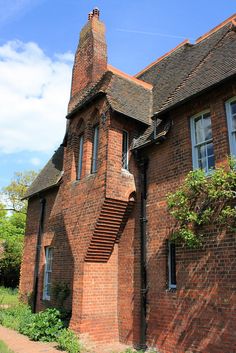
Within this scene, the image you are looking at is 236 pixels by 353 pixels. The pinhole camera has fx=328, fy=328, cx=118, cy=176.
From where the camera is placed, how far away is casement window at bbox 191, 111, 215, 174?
9.07 metres

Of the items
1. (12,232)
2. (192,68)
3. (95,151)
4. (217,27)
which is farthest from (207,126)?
(12,232)

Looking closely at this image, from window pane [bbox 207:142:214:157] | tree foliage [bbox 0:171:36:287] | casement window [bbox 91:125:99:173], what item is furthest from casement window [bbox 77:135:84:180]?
tree foliage [bbox 0:171:36:287]

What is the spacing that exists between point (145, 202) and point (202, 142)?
2.78 metres

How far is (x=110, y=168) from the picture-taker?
1078 centimetres

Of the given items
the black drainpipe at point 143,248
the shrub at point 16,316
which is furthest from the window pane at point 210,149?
the shrub at point 16,316

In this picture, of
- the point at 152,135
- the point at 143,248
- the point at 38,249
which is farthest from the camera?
the point at 38,249

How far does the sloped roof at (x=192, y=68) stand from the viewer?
966 centimetres

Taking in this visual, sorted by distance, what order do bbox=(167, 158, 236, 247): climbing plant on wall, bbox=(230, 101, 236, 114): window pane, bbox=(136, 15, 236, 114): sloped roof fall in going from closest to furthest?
bbox=(167, 158, 236, 247): climbing plant on wall → bbox=(230, 101, 236, 114): window pane → bbox=(136, 15, 236, 114): sloped roof

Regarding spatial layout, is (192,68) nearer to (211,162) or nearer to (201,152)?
(201,152)

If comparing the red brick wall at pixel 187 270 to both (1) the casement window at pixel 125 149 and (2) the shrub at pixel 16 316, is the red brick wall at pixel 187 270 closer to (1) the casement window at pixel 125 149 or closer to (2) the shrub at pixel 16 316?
(1) the casement window at pixel 125 149

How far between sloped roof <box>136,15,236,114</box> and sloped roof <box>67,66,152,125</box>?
0.38 meters

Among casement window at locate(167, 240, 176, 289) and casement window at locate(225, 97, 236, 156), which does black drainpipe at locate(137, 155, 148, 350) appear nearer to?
casement window at locate(167, 240, 176, 289)

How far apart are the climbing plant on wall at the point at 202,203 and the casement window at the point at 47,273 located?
8.32m

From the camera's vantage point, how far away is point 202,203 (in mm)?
8602
